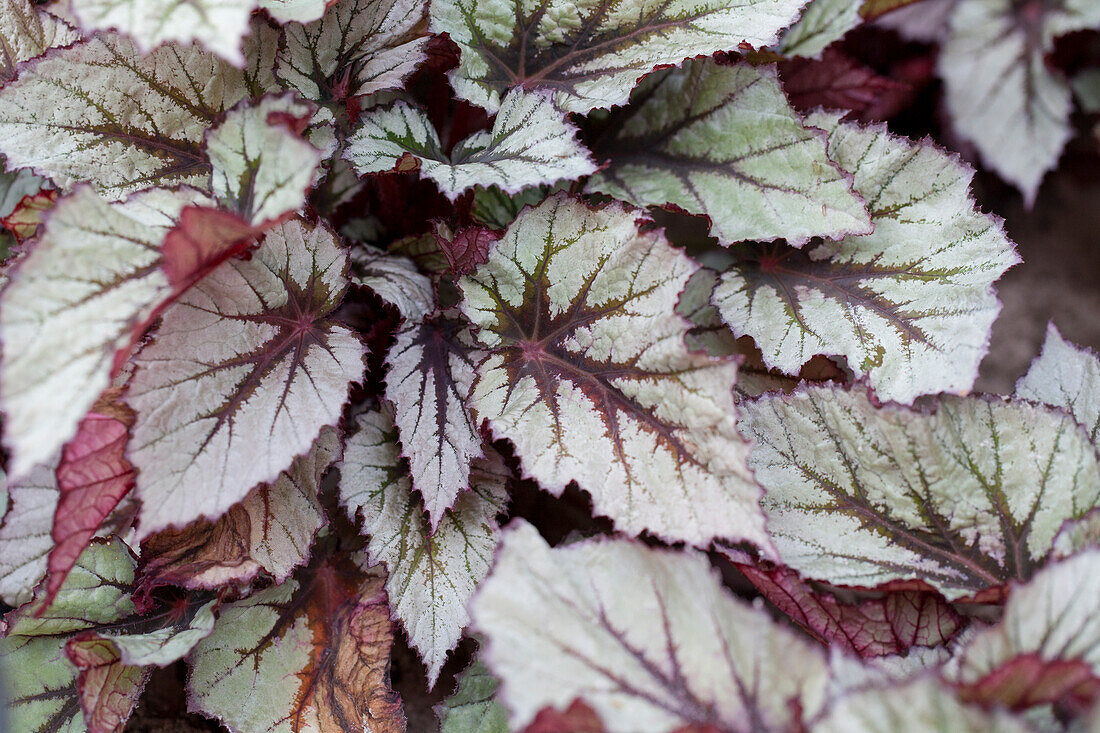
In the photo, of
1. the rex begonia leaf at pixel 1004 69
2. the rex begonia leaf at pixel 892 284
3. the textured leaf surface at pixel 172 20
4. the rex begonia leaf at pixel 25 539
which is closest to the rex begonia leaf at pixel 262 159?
the textured leaf surface at pixel 172 20

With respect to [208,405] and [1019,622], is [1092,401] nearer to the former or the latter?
[1019,622]

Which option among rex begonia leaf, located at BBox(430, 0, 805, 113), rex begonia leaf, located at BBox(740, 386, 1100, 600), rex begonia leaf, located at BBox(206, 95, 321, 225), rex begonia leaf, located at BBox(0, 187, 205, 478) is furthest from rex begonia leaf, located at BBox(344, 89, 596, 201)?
rex begonia leaf, located at BBox(740, 386, 1100, 600)

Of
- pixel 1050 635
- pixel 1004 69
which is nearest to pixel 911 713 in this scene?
pixel 1050 635

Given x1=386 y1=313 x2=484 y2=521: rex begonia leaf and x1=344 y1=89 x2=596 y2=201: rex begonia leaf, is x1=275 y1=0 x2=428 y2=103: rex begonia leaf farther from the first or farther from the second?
x1=386 y1=313 x2=484 y2=521: rex begonia leaf

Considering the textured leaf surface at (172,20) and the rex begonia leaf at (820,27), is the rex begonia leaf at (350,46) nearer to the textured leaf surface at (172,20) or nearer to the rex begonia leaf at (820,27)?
the textured leaf surface at (172,20)

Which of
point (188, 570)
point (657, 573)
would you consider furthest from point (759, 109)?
point (188, 570)
